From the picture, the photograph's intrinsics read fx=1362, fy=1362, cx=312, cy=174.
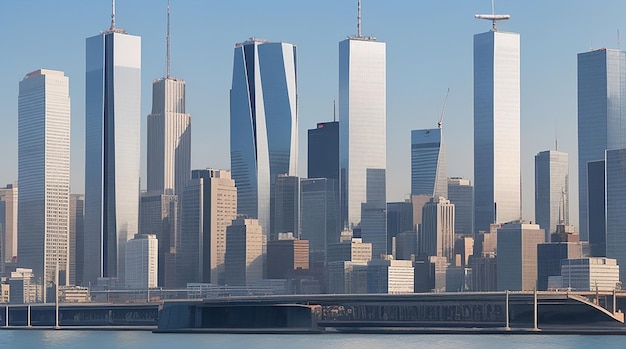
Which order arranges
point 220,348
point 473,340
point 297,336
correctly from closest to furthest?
A: point 220,348, point 473,340, point 297,336

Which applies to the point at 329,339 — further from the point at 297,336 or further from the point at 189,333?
the point at 189,333

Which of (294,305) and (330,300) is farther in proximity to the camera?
(330,300)

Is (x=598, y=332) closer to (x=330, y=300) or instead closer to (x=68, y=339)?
(x=330, y=300)

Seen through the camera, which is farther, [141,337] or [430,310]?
[430,310]

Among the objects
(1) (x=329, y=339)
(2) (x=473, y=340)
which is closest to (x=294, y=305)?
(1) (x=329, y=339)

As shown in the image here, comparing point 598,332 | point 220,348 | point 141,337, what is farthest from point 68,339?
point 598,332

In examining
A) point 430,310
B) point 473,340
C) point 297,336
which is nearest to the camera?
point 473,340
